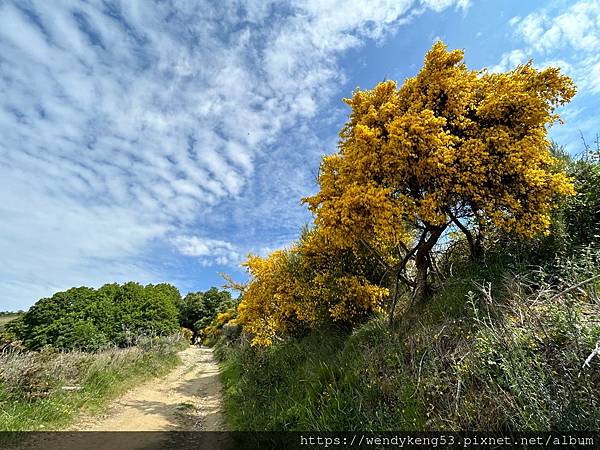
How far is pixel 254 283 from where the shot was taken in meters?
13.1

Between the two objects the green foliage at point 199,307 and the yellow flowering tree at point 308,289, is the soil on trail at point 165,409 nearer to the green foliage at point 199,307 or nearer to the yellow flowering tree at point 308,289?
the yellow flowering tree at point 308,289

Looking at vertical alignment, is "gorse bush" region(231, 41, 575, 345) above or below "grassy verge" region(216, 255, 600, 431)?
above

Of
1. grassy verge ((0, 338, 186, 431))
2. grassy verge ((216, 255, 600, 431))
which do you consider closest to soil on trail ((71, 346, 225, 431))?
grassy verge ((0, 338, 186, 431))

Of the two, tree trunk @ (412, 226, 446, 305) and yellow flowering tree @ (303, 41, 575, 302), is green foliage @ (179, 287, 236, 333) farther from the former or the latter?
yellow flowering tree @ (303, 41, 575, 302)

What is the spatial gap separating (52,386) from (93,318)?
1015 inches

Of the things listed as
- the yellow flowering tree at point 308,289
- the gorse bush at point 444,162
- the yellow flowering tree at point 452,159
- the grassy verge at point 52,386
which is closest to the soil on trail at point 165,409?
the grassy verge at point 52,386

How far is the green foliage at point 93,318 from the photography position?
2598 centimetres

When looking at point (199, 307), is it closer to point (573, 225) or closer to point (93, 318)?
point (93, 318)

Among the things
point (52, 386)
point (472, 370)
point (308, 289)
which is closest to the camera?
point (472, 370)

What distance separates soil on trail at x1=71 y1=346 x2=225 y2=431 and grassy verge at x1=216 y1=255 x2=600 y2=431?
9.73ft

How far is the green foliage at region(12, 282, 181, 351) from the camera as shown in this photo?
85.3 feet

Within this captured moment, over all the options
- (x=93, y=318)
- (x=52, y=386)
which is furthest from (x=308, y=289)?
(x=93, y=318)

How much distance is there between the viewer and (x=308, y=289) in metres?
10.4

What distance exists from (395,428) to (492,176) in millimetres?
5561
